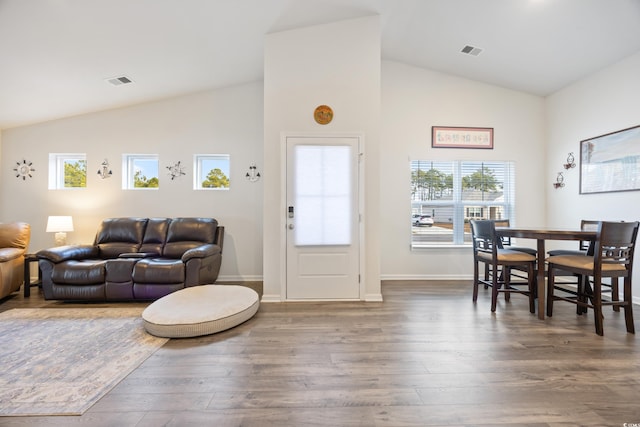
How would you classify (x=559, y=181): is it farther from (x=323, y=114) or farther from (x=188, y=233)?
(x=188, y=233)

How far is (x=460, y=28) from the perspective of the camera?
3400mm

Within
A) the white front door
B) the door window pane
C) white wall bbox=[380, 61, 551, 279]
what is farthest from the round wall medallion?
white wall bbox=[380, 61, 551, 279]

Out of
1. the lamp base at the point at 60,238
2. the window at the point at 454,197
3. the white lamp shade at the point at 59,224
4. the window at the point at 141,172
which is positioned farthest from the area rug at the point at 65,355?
the window at the point at 454,197

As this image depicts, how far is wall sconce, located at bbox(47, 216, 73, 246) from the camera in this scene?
389 centimetres

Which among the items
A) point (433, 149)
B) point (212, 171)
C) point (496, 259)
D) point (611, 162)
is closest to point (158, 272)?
point (212, 171)

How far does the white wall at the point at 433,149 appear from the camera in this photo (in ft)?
14.5

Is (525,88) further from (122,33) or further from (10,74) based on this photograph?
(10,74)

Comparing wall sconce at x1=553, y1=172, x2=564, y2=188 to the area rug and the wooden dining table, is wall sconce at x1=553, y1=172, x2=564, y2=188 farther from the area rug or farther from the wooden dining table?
the area rug

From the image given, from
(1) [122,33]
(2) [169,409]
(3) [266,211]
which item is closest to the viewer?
(2) [169,409]

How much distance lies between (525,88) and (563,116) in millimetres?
705

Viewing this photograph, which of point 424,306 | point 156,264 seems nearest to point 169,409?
point 156,264

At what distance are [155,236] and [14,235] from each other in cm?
168

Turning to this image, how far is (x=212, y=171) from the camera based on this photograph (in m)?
4.52

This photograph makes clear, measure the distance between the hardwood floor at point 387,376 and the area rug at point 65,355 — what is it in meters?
0.12
